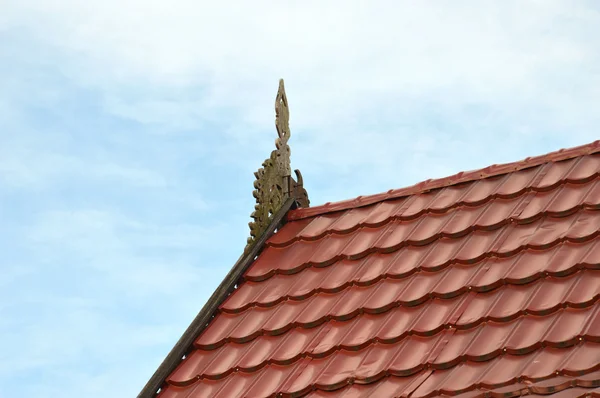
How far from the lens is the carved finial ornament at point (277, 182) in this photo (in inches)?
362

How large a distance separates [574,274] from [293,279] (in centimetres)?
239

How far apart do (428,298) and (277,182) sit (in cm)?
251

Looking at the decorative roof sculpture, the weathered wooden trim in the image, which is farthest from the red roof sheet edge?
the weathered wooden trim

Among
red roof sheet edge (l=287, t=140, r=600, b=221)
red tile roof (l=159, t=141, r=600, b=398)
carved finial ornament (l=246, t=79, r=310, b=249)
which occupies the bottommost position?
red tile roof (l=159, t=141, r=600, b=398)

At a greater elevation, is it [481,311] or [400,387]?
[481,311]

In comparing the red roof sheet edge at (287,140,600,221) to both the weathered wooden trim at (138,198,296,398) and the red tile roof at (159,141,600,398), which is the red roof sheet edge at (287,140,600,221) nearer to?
the red tile roof at (159,141,600,398)

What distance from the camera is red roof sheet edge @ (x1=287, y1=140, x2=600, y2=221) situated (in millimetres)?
8414

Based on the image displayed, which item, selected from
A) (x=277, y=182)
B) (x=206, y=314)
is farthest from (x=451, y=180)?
(x=206, y=314)

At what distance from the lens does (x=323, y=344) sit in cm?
740

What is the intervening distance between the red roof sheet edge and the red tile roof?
15mm

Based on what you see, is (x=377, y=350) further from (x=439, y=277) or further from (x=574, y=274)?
(x=574, y=274)

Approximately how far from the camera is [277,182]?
9484mm

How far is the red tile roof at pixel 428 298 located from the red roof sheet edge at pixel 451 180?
15 mm

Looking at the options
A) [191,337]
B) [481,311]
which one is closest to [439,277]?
[481,311]
